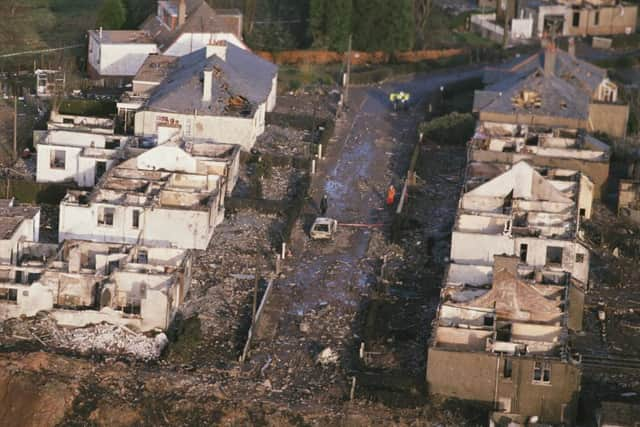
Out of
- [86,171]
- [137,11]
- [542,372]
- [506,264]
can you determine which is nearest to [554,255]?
[506,264]

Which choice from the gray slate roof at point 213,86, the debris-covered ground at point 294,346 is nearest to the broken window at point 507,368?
the debris-covered ground at point 294,346

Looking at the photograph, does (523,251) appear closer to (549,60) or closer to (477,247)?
(477,247)

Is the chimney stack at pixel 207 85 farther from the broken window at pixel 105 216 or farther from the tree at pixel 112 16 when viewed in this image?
the tree at pixel 112 16

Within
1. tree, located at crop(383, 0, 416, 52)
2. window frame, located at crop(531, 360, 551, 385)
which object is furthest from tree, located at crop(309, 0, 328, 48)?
window frame, located at crop(531, 360, 551, 385)

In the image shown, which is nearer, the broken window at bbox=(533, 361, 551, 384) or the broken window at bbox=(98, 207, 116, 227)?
the broken window at bbox=(533, 361, 551, 384)

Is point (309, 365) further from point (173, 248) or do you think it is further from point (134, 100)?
point (134, 100)

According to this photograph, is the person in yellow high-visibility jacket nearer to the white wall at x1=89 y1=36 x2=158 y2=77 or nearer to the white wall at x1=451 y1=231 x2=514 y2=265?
the white wall at x1=89 y1=36 x2=158 y2=77
